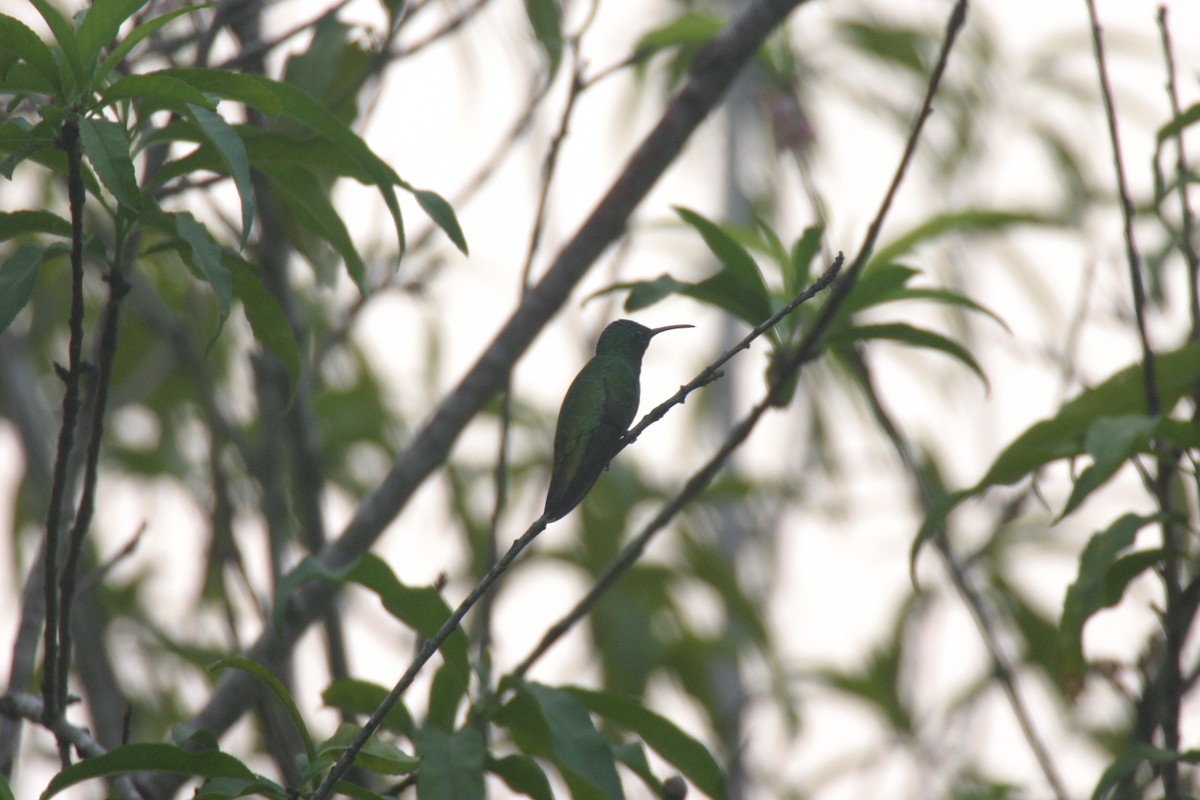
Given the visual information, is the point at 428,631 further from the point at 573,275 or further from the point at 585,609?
the point at 573,275

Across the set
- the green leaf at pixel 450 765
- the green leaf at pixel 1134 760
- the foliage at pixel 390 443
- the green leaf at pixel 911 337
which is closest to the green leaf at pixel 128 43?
the foliage at pixel 390 443

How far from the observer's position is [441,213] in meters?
2.47

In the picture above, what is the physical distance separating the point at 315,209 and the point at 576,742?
47.1 inches

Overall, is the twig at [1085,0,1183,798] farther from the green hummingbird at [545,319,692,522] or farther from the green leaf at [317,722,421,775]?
the green leaf at [317,722,421,775]

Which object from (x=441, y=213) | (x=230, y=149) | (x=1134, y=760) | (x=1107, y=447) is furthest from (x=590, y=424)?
(x=1134, y=760)

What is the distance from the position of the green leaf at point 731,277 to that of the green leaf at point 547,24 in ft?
2.50

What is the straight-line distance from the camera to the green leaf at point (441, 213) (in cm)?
246

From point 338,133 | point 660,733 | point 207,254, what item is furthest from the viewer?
point 660,733

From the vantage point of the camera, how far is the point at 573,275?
3031mm

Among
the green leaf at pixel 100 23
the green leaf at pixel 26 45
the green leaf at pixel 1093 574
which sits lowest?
the green leaf at pixel 1093 574

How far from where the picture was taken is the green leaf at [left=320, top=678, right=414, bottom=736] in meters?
2.70

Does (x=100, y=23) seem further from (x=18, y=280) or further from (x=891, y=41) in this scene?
(x=891, y=41)

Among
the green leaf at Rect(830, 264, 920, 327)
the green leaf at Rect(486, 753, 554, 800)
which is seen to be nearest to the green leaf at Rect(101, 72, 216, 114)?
the green leaf at Rect(486, 753, 554, 800)

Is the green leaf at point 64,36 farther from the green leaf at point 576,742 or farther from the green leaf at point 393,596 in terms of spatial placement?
the green leaf at point 576,742
